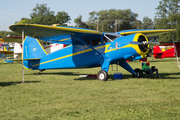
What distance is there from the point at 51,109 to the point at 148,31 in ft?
30.2

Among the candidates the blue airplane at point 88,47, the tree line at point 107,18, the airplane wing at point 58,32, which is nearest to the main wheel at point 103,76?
the blue airplane at point 88,47

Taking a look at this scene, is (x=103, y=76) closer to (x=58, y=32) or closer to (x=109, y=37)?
(x=109, y=37)

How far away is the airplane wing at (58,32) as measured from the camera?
8.36 m

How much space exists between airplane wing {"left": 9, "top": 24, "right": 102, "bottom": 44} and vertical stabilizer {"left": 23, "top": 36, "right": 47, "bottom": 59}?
6.61 ft

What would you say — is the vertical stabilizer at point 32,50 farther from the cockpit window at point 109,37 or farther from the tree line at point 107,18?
the tree line at point 107,18

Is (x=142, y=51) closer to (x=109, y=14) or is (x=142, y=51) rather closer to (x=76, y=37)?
(x=76, y=37)

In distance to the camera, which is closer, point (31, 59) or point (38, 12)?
point (31, 59)

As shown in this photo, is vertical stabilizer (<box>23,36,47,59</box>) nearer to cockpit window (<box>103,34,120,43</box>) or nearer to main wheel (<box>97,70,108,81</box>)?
cockpit window (<box>103,34,120,43</box>)

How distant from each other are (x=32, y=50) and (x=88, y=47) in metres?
4.53

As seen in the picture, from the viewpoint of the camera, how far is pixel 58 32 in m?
9.69

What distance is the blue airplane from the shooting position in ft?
30.9

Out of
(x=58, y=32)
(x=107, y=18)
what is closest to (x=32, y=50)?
(x=58, y=32)

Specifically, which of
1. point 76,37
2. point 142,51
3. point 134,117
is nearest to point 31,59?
point 76,37

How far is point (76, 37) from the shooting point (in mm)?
10758
